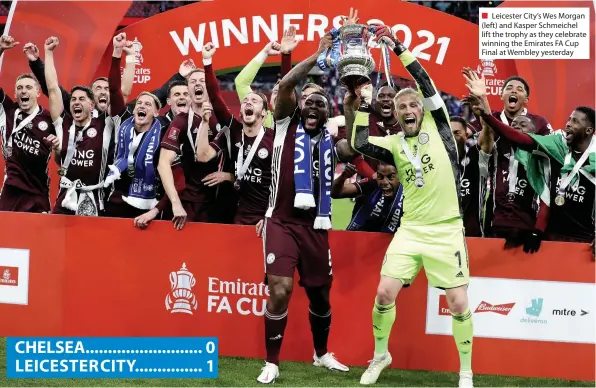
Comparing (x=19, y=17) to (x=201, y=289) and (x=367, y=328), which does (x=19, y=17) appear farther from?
(x=367, y=328)

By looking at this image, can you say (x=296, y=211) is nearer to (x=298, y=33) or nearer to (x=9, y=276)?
(x=9, y=276)

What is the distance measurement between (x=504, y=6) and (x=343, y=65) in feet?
14.0

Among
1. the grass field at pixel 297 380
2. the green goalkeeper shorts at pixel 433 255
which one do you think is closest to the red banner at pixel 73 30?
the grass field at pixel 297 380

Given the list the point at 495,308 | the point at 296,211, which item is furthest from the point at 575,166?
the point at 296,211

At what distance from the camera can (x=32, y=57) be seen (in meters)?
8.35

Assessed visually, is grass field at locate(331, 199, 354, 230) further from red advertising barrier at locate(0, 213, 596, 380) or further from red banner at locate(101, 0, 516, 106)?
red advertising barrier at locate(0, 213, 596, 380)

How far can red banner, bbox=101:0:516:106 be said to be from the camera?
973 centimetres

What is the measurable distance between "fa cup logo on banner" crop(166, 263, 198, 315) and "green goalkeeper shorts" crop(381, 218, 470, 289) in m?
1.63

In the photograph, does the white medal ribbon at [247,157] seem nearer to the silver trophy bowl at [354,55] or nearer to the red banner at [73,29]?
the silver trophy bowl at [354,55]

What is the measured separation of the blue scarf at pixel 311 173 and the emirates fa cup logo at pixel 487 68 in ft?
13.7

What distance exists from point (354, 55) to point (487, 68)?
458 cm

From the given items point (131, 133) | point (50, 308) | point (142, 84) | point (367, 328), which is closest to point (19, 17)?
point (142, 84)

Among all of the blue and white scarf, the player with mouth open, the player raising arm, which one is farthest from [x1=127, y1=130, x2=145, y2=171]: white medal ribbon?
the player raising arm

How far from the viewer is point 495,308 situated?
20.9 ft
